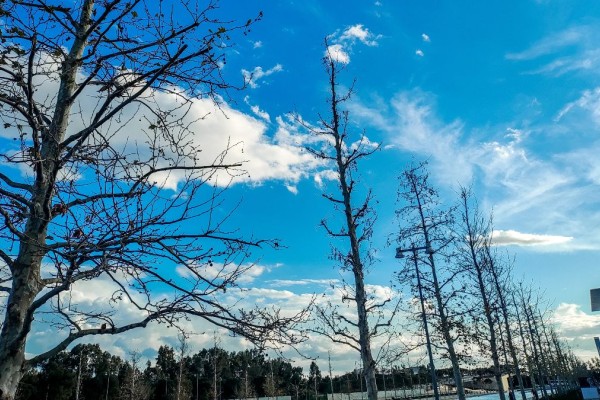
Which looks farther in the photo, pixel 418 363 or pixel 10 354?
pixel 418 363

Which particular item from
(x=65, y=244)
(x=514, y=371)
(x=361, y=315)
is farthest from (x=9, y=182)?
(x=514, y=371)

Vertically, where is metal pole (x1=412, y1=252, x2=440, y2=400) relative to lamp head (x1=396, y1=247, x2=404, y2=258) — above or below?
below

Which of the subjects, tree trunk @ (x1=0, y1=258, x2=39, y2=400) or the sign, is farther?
the sign

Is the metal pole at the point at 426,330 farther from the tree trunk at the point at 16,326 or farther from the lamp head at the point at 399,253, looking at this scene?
the tree trunk at the point at 16,326

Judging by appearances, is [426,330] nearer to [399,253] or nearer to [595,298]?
[399,253]

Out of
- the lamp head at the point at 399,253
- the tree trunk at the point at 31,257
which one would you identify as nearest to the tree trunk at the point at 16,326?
the tree trunk at the point at 31,257

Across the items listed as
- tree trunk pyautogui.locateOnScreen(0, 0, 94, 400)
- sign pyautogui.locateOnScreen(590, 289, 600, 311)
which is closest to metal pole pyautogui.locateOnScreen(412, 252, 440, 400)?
sign pyautogui.locateOnScreen(590, 289, 600, 311)

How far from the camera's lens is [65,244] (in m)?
3.29

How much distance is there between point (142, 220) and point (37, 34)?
1.98 meters

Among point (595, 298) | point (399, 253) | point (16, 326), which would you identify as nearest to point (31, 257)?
→ point (16, 326)

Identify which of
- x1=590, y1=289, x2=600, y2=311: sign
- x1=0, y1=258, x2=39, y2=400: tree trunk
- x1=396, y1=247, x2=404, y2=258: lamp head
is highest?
x1=396, y1=247, x2=404, y2=258: lamp head

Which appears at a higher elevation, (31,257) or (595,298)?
(595,298)

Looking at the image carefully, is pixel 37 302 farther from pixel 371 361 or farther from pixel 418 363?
pixel 418 363

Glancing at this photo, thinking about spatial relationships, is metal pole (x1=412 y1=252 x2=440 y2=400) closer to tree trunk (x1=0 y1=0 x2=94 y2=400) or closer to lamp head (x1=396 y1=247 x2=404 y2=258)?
lamp head (x1=396 y1=247 x2=404 y2=258)
